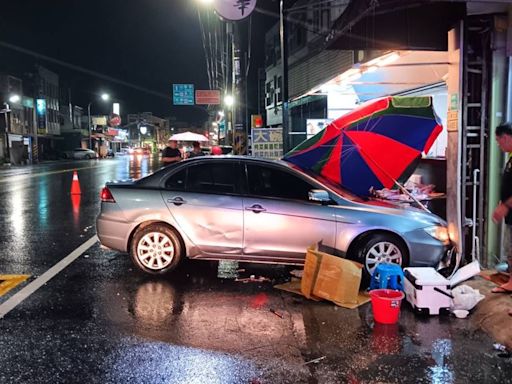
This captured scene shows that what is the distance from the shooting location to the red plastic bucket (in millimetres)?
5121

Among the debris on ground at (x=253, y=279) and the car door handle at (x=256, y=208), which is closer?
the car door handle at (x=256, y=208)

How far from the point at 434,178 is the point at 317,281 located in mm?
5037

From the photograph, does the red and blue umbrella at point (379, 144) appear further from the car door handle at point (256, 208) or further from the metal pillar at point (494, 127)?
the car door handle at point (256, 208)

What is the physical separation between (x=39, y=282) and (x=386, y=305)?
14.5 ft

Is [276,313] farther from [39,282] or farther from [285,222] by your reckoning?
[39,282]

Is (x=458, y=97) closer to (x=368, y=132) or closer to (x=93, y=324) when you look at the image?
(x=368, y=132)

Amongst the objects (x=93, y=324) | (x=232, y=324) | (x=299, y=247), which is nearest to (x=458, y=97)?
(x=299, y=247)

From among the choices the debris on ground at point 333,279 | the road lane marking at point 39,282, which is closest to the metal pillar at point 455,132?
the debris on ground at point 333,279

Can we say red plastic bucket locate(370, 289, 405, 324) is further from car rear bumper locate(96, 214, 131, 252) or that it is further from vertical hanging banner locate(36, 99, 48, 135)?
vertical hanging banner locate(36, 99, 48, 135)

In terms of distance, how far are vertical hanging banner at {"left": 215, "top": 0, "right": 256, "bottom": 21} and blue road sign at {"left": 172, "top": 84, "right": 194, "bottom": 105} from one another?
2944 centimetres

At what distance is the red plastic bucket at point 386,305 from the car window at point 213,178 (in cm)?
250

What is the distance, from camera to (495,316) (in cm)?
532

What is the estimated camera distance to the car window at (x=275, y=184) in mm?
6770

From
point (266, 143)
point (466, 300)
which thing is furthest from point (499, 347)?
point (266, 143)
